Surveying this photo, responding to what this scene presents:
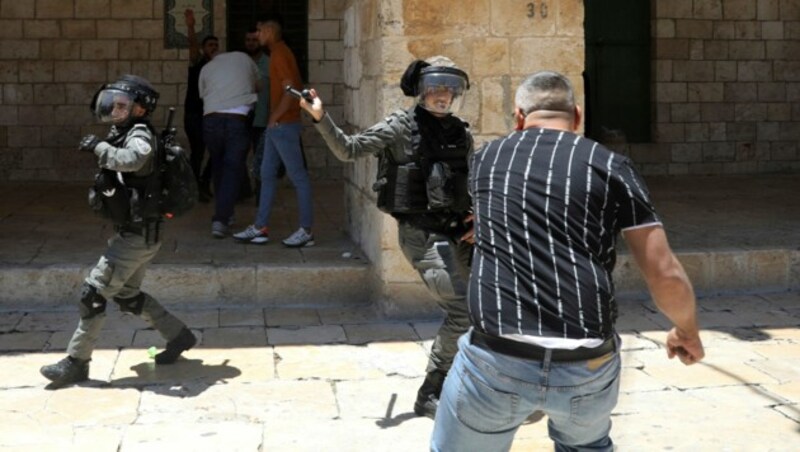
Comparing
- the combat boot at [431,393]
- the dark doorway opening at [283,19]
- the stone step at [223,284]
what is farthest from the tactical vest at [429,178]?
the dark doorway opening at [283,19]

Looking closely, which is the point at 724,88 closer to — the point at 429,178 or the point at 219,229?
the point at 219,229

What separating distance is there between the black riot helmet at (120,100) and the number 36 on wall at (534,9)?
9.44 ft

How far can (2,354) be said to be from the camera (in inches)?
260

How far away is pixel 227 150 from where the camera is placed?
30.2 feet

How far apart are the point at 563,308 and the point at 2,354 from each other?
14.9 feet

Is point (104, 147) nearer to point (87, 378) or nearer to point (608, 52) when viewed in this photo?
point (87, 378)

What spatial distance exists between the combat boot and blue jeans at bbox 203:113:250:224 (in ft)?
13.4

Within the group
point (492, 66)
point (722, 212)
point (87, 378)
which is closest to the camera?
point (87, 378)

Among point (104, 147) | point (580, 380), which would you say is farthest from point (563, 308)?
point (104, 147)

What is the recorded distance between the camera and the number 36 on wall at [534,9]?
7535 mm

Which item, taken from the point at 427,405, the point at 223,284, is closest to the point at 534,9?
the point at 223,284

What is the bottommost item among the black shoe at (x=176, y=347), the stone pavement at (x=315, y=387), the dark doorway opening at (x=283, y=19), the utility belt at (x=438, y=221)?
the stone pavement at (x=315, y=387)

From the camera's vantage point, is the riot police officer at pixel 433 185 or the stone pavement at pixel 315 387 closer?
the stone pavement at pixel 315 387

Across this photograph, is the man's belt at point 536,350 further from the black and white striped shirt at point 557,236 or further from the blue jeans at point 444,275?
the blue jeans at point 444,275
